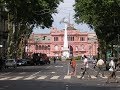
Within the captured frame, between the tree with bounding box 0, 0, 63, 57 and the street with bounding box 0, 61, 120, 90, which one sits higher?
the tree with bounding box 0, 0, 63, 57

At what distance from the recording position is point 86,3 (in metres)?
60.8

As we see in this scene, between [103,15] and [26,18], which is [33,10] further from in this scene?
[103,15]

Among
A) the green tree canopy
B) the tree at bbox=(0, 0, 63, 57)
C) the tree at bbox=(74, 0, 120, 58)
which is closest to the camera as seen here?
the tree at bbox=(74, 0, 120, 58)

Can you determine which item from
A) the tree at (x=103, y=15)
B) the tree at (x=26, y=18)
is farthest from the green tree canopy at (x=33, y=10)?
the tree at (x=103, y=15)

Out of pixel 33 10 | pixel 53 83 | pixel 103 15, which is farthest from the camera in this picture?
pixel 33 10

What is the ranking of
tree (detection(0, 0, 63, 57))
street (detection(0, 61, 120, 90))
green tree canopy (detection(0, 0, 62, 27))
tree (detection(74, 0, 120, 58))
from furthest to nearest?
tree (detection(0, 0, 63, 57)) → green tree canopy (detection(0, 0, 62, 27)) → tree (detection(74, 0, 120, 58)) → street (detection(0, 61, 120, 90))

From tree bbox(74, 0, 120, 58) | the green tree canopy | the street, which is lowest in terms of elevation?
the street

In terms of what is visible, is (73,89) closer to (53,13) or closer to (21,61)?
(53,13)

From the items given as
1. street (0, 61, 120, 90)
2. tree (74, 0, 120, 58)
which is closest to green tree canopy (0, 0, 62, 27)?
tree (74, 0, 120, 58)

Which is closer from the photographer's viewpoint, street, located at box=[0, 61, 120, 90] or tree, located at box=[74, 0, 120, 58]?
street, located at box=[0, 61, 120, 90]

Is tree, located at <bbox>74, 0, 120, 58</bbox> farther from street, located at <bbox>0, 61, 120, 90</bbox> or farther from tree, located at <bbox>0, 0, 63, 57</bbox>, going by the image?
street, located at <bbox>0, 61, 120, 90</bbox>

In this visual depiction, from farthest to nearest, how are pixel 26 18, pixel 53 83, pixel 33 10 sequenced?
1. pixel 26 18
2. pixel 33 10
3. pixel 53 83

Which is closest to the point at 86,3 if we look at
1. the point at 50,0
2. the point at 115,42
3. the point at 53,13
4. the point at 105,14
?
the point at 105,14

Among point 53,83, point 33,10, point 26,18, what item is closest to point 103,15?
point 33,10
